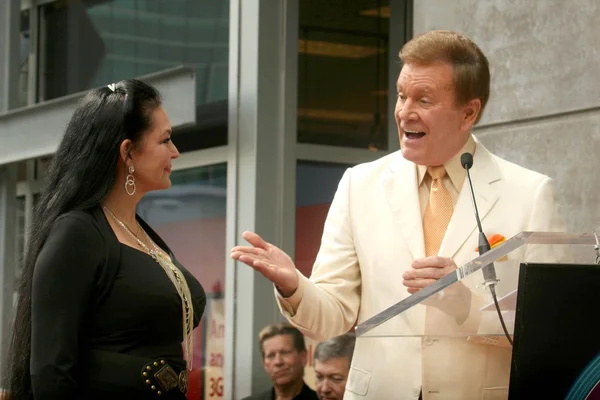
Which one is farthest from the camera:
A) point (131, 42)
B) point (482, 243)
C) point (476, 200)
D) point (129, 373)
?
point (131, 42)

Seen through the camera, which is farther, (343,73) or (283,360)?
(343,73)

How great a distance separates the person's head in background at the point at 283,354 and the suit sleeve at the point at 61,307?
12.3ft

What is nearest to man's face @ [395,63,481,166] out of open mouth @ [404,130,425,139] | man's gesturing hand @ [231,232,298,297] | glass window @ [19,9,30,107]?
open mouth @ [404,130,425,139]

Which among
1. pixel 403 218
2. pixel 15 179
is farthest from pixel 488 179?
pixel 15 179

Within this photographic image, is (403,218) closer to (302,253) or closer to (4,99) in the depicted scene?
(302,253)

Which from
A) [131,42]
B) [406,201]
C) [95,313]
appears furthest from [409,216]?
[131,42]

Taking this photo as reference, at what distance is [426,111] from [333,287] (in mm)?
619

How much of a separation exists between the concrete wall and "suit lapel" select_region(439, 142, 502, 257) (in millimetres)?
1455

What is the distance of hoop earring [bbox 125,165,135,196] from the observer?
137 inches

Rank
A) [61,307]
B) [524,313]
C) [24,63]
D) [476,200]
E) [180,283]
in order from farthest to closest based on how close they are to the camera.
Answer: [24,63] → [180,283] → [476,200] → [61,307] → [524,313]

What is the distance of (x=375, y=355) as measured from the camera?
130 inches

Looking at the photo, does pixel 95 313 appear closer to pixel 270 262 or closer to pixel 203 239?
pixel 270 262

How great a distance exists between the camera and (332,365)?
21.5 feet

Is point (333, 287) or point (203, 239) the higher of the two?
point (203, 239)
